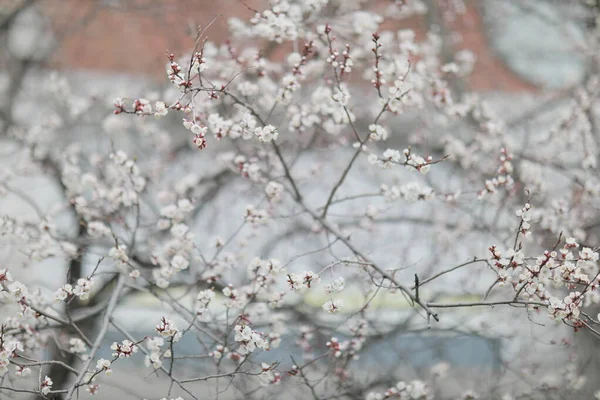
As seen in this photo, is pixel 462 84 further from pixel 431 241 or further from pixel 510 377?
pixel 510 377

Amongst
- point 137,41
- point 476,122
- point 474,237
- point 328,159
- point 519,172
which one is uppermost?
point 137,41

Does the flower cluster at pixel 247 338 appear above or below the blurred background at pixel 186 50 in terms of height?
below

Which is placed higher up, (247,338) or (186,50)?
(186,50)

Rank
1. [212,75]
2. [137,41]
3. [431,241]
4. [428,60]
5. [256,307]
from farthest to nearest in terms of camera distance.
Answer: [137,41] → [431,241] → [428,60] → [212,75] → [256,307]

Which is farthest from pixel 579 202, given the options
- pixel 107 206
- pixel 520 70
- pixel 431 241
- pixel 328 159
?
pixel 520 70

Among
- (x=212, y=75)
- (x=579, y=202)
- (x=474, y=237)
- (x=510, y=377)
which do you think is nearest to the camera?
(x=579, y=202)

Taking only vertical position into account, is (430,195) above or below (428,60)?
below

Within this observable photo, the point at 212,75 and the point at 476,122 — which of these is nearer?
the point at 212,75

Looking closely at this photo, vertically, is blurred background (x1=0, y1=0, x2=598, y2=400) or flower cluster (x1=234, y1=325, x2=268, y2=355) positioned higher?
blurred background (x1=0, y1=0, x2=598, y2=400)

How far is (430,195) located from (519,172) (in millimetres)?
1524

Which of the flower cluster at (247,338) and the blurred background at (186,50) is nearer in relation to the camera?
the flower cluster at (247,338)

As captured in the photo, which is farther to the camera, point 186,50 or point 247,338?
point 186,50

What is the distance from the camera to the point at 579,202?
4.36 meters

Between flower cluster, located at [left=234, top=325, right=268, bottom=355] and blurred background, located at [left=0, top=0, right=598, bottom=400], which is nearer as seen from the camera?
flower cluster, located at [left=234, top=325, right=268, bottom=355]
